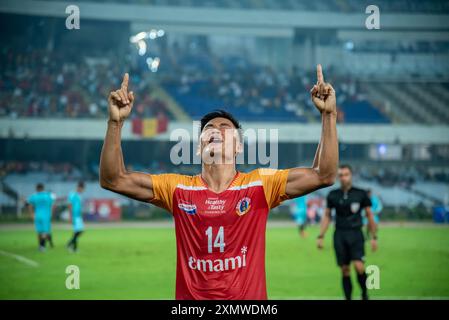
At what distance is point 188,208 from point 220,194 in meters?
0.25

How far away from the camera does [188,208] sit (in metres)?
4.75

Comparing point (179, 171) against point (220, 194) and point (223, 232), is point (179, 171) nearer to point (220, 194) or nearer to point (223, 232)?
point (220, 194)

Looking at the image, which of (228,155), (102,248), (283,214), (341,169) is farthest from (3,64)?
(228,155)

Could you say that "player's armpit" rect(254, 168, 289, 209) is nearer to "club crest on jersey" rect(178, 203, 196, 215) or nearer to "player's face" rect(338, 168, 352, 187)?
"club crest on jersey" rect(178, 203, 196, 215)

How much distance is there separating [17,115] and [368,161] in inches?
914

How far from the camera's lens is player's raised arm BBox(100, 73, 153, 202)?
4.39 metres

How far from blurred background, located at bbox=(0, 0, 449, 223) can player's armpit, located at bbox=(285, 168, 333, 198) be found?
103 ft

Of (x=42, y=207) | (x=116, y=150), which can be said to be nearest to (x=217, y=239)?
(x=116, y=150)

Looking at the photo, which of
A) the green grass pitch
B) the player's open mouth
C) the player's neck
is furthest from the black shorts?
the player's open mouth

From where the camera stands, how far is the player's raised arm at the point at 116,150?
14.4 feet

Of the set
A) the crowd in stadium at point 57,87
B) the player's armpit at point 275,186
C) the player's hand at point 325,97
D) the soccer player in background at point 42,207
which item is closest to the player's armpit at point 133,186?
the player's armpit at point 275,186

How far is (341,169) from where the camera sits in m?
12.6

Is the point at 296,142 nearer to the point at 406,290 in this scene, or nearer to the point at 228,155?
the point at 406,290

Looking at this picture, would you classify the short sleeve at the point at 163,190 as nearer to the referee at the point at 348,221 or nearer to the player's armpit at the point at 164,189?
the player's armpit at the point at 164,189
